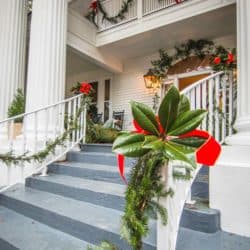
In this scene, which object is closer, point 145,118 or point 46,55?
point 145,118

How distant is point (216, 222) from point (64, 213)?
4.79ft

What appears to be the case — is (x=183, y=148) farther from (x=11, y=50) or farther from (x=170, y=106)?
(x=11, y=50)

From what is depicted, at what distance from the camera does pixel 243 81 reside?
235cm

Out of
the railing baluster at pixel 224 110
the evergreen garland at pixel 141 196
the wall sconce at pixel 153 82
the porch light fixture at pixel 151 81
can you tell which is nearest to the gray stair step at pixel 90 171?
the railing baluster at pixel 224 110

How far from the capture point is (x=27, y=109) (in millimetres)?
4039

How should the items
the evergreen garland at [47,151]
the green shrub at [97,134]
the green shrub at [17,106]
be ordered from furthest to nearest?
the green shrub at [97,134] < the green shrub at [17,106] < the evergreen garland at [47,151]

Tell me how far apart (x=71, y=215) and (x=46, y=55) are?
288 centimetres

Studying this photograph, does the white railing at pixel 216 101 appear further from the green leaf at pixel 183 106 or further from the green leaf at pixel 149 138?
the green leaf at pixel 149 138

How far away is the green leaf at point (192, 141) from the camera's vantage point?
882 millimetres

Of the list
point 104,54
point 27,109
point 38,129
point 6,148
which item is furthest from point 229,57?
point 104,54

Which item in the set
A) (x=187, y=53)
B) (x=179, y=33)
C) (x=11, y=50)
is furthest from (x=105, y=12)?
(x=11, y=50)

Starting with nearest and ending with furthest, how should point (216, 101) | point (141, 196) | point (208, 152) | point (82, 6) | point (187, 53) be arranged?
1. point (208, 152)
2. point (141, 196)
3. point (216, 101)
4. point (187, 53)
5. point (82, 6)

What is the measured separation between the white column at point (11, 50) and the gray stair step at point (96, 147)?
1.86m

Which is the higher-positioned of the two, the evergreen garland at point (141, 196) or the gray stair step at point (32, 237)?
the evergreen garland at point (141, 196)
